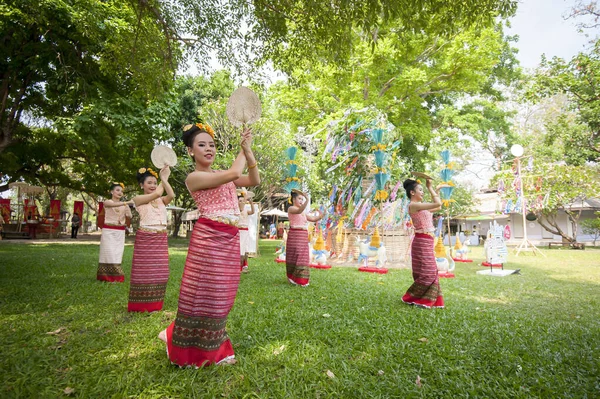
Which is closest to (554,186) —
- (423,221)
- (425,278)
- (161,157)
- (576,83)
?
(576,83)

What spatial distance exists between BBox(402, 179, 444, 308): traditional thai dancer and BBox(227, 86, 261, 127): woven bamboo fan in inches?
123

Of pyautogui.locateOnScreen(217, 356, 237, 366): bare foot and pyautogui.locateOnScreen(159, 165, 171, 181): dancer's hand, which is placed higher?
pyautogui.locateOnScreen(159, 165, 171, 181): dancer's hand

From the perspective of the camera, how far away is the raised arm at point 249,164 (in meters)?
2.84

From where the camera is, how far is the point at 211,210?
116 inches

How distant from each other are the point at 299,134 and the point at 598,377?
18000 millimetres

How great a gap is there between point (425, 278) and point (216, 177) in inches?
142

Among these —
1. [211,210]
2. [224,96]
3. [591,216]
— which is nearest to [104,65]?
[211,210]

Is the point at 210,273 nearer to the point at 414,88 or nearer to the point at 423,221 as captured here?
the point at 423,221

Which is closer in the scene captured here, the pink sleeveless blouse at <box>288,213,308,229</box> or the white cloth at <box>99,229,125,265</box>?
the white cloth at <box>99,229,125,265</box>

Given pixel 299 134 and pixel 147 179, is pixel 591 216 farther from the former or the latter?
pixel 147 179

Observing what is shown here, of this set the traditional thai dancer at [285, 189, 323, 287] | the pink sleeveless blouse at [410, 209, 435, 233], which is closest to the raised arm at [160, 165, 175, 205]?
the traditional thai dancer at [285, 189, 323, 287]

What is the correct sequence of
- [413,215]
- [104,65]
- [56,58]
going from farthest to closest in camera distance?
[56,58] → [104,65] → [413,215]

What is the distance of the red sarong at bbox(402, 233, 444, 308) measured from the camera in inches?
198

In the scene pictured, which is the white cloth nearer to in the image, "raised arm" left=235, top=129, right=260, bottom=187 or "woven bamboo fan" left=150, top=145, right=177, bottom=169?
"woven bamboo fan" left=150, top=145, right=177, bottom=169
